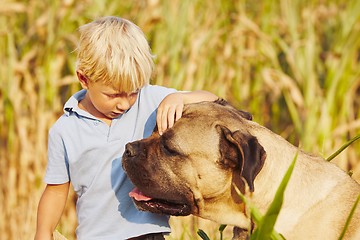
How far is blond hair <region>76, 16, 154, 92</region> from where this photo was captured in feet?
9.98

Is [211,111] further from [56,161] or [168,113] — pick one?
[56,161]

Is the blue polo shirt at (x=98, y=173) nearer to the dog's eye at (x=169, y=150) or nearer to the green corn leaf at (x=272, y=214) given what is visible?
the dog's eye at (x=169, y=150)

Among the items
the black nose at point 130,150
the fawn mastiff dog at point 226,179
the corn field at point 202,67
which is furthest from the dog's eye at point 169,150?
the corn field at point 202,67

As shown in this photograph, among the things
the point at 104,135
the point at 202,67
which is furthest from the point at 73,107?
the point at 202,67

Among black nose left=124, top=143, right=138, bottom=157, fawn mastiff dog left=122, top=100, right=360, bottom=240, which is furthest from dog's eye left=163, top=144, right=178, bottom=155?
black nose left=124, top=143, right=138, bottom=157

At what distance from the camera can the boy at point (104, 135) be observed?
3.09 metres

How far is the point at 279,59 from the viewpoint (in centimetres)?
654

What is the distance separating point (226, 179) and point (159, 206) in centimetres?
29

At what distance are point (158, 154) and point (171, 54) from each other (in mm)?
2725

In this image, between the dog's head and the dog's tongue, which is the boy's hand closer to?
the dog's head

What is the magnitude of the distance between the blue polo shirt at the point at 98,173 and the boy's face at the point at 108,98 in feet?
0.28

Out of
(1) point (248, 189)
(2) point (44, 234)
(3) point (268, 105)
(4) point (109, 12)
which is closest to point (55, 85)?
(4) point (109, 12)

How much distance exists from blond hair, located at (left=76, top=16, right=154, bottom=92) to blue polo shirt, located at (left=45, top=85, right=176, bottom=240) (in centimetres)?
22

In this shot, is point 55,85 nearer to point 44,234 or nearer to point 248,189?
point 44,234
